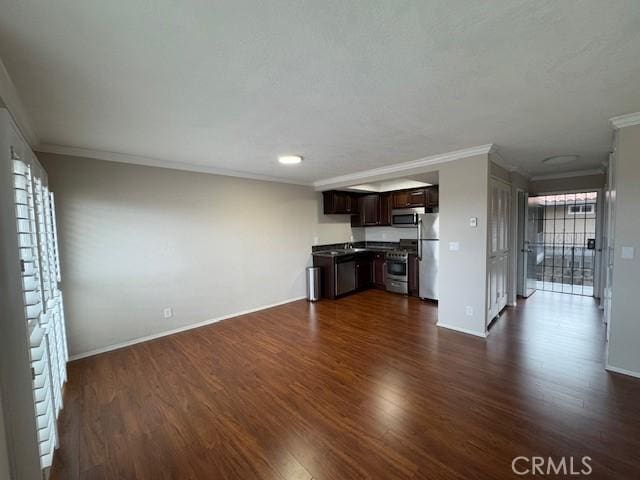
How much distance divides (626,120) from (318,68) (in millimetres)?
2969

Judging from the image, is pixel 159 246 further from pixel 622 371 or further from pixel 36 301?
pixel 622 371

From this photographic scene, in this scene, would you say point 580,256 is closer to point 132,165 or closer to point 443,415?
point 443,415

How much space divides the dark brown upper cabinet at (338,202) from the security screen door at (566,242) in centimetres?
377

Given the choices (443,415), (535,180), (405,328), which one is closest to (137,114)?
(443,415)

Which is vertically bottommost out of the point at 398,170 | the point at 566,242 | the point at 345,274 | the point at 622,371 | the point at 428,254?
the point at 622,371

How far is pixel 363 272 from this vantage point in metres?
6.16

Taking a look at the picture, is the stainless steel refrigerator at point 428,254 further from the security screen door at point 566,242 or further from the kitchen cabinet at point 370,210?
the security screen door at point 566,242

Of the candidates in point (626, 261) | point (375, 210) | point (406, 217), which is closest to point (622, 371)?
point (626, 261)

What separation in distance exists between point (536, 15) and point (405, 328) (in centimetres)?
352

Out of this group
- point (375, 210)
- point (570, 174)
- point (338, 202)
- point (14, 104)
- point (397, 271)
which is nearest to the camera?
point (14, 104)

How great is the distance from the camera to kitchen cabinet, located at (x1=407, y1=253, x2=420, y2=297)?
551 cm

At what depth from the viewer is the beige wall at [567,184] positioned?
4.91 m

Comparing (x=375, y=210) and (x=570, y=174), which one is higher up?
(x=570, y=174)

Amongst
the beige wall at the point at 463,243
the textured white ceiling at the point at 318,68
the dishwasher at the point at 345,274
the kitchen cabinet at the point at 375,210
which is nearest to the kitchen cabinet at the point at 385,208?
the kitchen cabinet at the point at 375,210
